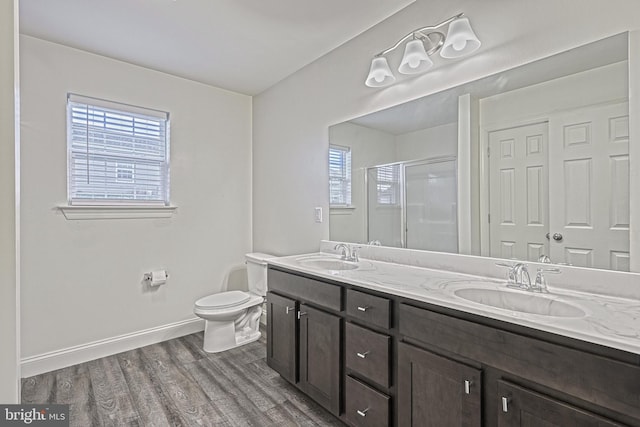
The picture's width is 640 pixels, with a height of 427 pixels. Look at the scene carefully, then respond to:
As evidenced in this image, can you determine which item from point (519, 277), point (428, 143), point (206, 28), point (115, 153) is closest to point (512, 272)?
point (519, 277)

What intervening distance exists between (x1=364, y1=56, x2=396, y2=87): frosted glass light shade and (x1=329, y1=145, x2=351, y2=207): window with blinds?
0.53m

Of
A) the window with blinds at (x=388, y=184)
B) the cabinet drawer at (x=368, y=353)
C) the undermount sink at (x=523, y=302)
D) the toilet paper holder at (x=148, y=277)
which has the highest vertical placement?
the window with blinds at (x=388, y=184)

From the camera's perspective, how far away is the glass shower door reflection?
6.04 ft

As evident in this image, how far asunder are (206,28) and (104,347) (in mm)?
2595

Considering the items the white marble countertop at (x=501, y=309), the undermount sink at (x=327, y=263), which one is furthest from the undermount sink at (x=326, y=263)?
the white marble countertop at (x=501, y=309)

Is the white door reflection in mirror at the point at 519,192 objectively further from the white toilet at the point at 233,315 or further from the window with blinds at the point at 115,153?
the window with blinds at the point at 115,153

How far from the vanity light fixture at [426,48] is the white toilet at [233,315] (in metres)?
1.73

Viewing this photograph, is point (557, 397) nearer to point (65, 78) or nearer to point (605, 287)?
point (605, 287)

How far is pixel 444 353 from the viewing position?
48.9 inches

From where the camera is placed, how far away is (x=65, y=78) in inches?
97.4

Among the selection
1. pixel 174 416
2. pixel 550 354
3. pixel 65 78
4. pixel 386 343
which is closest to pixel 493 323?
pixel 550 354

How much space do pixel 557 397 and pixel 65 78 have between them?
11.3 ft

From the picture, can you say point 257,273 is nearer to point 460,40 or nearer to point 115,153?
point 115,153

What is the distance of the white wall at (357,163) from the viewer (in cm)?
229
